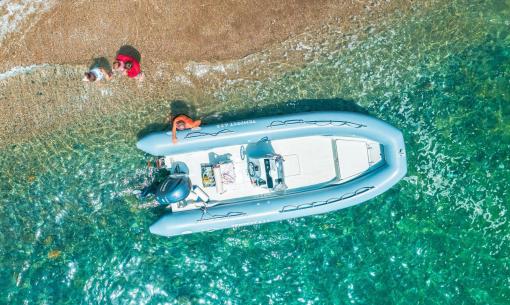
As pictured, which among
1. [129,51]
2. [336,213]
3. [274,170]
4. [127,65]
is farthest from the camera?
[336,213]

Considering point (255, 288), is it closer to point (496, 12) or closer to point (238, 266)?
point (238, 266)

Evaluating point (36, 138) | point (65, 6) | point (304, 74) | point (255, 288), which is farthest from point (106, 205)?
point (304, 74)

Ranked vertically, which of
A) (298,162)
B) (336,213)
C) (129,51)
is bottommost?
(336,213)

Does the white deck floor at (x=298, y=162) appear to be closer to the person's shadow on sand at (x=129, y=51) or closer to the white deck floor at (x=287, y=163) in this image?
the white deck floor at (x=287, y=163)

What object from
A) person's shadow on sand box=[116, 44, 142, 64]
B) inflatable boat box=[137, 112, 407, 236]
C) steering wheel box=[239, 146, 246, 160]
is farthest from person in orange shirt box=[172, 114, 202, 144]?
person's shadow on sand box=[116, 44, 142, 64]

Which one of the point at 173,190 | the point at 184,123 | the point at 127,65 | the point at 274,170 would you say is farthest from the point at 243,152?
the point at 127,65

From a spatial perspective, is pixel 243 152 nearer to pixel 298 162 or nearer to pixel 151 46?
pixel 298 162

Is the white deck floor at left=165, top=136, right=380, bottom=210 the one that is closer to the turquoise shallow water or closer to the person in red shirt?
the turquoise shallow water

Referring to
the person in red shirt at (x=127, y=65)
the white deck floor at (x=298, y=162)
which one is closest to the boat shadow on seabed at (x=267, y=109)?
the white deck floor at (x=298, y=162)
